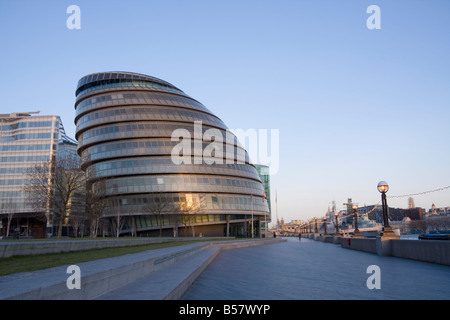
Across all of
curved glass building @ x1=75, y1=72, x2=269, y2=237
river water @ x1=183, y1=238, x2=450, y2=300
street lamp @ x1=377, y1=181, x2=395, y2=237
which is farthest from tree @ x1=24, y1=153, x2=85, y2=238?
street lamp @ x1=377, y1=181, x2=395, y2=237

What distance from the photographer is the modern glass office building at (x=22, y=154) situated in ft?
294

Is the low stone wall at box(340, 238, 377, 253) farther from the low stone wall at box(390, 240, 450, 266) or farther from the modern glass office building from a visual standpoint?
the modern glass office building

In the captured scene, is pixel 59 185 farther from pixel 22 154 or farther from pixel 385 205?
pixel 22 154

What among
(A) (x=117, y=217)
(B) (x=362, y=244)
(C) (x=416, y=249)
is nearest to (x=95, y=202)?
(A) (x=117, y=217)

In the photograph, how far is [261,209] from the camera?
82.5 metres

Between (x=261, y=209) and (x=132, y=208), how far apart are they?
3070 centimetres

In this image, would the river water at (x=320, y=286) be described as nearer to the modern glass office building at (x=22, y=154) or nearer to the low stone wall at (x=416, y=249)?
the low stone wall at (x=416, y=249)

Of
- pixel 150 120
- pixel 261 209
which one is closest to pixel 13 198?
pixel 150 120

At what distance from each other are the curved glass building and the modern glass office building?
25.5 m

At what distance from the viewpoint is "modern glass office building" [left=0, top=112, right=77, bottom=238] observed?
89.8 m

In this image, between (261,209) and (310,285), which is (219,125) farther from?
(310,285)

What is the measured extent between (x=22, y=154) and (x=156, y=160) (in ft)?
165

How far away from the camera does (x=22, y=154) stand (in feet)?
315

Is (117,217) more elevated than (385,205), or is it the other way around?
(385,205)
